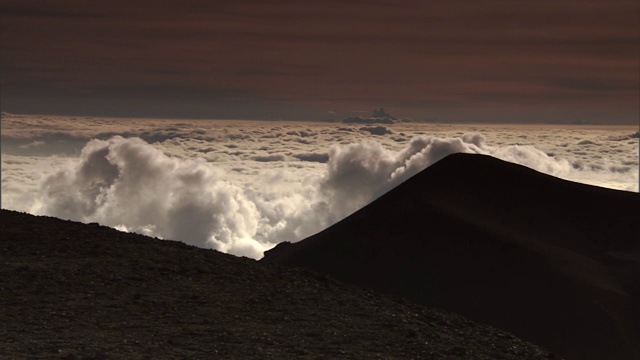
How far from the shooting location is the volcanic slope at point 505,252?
2685 inches

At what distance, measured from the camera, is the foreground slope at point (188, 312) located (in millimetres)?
20688

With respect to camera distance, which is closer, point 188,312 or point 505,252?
point 188,312

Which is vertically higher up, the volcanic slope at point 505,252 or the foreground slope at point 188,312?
the foreground slope at point 188,312

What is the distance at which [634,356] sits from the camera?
63438 millimetres

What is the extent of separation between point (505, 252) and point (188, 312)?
182 ft

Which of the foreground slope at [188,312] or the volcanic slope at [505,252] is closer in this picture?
the foreground slope at [188,312]

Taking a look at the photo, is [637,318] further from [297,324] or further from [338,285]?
[297,324]

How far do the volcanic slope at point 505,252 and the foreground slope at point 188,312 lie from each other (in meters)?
42.9

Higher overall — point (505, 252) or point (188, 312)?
point (188, 312)

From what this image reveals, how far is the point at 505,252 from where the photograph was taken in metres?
75.4

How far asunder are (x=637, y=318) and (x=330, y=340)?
53557 mm

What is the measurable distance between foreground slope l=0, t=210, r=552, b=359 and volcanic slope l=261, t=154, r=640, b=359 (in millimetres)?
42905

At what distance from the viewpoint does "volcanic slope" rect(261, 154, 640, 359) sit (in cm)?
6819

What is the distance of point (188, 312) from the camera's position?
77.5 feet
